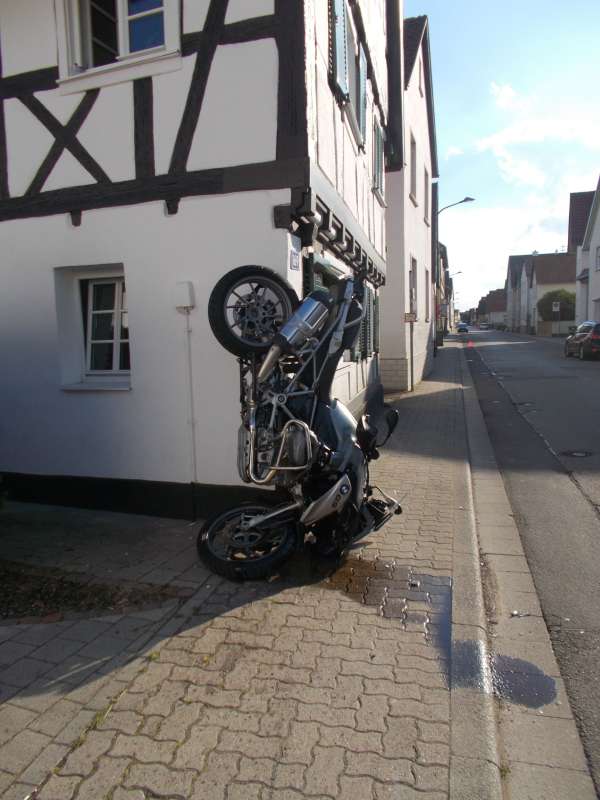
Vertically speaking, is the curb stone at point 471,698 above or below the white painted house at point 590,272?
below

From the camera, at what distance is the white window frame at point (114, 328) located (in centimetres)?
603

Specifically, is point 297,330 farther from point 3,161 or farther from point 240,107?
point 3,161

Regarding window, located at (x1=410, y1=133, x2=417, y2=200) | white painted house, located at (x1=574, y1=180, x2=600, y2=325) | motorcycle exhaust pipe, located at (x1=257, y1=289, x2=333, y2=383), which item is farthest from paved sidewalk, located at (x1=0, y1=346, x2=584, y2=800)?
white painted house, located at (x1=574, y1=180, x2=600, y2=325)

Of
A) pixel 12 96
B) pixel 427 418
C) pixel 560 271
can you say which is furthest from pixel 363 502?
pixel 560 271

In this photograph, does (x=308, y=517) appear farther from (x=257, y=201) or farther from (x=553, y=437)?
(x=553, y=437)

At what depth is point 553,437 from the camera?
32.2 feet

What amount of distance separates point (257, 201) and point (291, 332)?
5.29 ft

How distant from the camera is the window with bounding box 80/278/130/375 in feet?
19.9

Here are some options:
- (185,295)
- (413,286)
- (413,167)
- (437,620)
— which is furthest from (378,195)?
(437,620)

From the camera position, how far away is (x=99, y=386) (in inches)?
231

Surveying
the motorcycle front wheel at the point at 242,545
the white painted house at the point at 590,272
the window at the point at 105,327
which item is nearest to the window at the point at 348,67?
the window at the point at 105,327

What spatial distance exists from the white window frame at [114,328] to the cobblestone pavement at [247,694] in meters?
2.43

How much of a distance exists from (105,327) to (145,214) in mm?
1321

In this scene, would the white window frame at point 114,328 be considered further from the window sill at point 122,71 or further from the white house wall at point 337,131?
the white house wall at point 337,131
